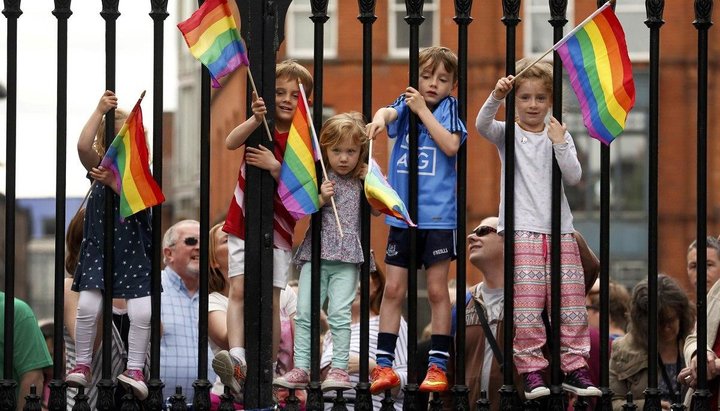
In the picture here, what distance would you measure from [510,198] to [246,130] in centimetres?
99

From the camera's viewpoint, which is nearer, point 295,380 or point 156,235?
point 156,235

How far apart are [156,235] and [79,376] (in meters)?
0.73

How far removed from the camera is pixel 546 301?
6320 mm

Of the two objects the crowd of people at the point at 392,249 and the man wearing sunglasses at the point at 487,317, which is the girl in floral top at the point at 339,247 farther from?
the man wearing sunglasses at the point at 487,317

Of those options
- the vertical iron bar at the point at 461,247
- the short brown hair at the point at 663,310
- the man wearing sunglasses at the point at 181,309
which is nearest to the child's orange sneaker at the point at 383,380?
the vertical iron bar at the point at 461,247

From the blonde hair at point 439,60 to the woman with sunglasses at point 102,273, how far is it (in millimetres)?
1261

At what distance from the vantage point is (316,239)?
5984 millimetres

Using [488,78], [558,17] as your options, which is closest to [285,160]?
[558,17]

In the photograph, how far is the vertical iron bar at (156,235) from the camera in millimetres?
5797

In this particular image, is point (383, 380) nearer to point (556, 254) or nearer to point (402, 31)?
point (556, 254)

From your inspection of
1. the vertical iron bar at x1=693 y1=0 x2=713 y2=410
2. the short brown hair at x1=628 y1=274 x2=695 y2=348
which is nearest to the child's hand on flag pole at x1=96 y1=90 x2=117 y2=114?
the vertical iron bar at x1=693 y1=0 x2=713 y2=410

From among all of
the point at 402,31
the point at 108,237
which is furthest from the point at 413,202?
the point at 402,31

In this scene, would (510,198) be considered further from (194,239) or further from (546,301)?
(194,239)

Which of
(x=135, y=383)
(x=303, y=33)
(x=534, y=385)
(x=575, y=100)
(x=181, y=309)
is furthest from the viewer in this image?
(x=303, y=33)
